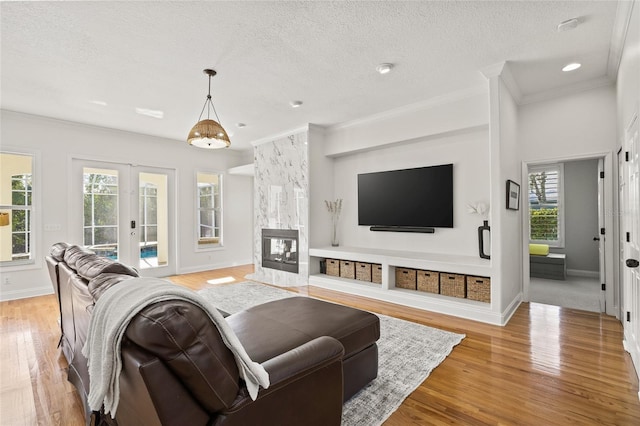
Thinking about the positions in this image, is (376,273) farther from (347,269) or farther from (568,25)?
(568,25)

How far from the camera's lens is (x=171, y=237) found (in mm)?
6363

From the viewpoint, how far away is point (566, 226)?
6215 millimetres

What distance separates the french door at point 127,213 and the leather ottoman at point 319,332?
4.53 meters

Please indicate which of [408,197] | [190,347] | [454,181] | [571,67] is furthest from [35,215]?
[571,67]

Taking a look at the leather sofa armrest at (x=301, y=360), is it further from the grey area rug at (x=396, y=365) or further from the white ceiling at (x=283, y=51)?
the white ceiling at (x=283, y=51)

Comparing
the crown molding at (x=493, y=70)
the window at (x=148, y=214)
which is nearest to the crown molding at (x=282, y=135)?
the window at (x=148, y=214)

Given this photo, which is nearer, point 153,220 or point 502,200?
point 502,200

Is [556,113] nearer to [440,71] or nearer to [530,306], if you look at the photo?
[440,71]

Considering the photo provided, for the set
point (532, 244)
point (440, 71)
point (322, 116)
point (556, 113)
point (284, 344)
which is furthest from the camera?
point (532, 244)

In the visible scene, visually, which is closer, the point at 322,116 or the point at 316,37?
the point at 316,37

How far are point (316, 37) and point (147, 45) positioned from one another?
1549mm

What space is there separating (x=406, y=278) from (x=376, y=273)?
0.49 m

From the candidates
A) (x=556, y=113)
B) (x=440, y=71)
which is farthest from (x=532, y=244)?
(x=440, y=71)

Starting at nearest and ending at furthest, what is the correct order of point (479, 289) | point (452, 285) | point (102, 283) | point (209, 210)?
point (102, 283)
point (479, 289)
point (452, 285)
point (209, 210)
